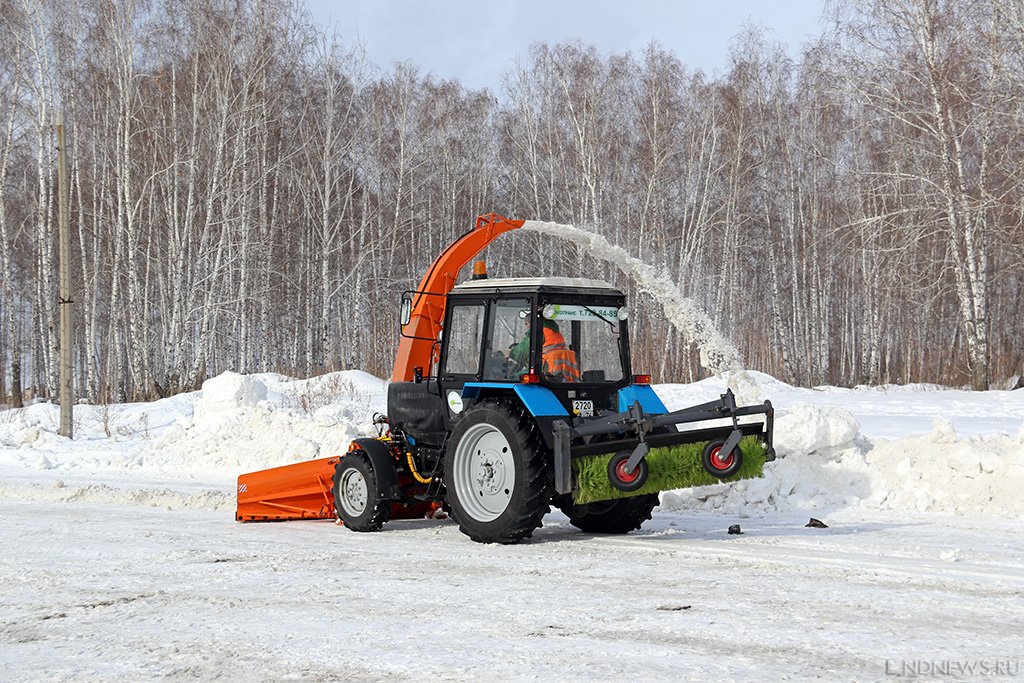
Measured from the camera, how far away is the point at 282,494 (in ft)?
30.5

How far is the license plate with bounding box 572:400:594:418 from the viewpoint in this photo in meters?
7.96

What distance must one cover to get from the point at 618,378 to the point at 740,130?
25.7 metres

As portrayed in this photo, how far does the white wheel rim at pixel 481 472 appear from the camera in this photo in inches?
307

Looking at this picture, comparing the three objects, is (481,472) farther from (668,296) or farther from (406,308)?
(668,296)

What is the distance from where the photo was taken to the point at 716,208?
33.7 meters

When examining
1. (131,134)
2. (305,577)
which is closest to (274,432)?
(305,577)

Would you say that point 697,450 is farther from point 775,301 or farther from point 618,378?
point 775,301

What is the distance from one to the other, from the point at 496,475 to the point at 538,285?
1495 mm

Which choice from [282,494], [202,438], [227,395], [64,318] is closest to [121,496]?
[282,494]

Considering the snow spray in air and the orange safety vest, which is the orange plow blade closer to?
the orange safety vest

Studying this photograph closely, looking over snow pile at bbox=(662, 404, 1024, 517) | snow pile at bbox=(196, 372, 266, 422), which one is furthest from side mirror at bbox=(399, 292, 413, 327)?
snow pile at bbox=(196, 372, 266, 422)

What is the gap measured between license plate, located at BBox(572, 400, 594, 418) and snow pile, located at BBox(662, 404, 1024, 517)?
2.08 m

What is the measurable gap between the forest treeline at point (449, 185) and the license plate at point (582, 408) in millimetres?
13496

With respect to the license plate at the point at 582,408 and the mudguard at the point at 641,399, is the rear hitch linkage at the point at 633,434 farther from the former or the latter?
the mudguard at the point at 641,399
